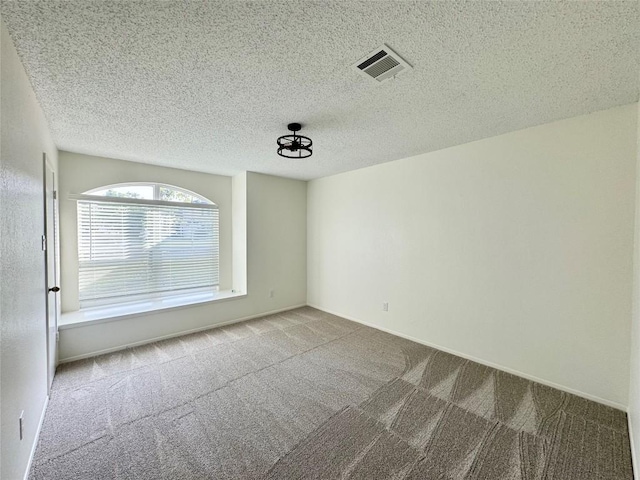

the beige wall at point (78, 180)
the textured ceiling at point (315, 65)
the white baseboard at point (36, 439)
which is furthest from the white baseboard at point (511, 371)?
the beige wall at point (78, 180)

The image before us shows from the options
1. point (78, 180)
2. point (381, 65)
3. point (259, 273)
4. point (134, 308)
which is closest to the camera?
point (381, 65)

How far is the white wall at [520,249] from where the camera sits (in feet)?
7.10

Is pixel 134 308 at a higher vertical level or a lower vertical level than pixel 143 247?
lower

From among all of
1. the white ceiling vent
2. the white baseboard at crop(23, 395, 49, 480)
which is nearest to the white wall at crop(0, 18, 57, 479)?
the white baseboard at crop(23, 395, 49, 480)

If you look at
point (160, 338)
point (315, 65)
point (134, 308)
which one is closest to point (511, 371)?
point (315, 65)

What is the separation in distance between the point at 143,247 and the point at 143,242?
7 centimetres

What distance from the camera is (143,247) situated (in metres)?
3.88

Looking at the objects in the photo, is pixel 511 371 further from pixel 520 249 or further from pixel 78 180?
pixel 78 180

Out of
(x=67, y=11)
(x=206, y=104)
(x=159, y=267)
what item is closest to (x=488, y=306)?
(x=206, y=104)

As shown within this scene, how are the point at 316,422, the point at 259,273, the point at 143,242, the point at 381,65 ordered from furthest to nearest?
the point at 259,273, the point at 143,242, the point at 316,422, the point at 381,65

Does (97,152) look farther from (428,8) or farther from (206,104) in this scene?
(428,8)

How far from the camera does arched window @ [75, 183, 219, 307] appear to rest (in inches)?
138

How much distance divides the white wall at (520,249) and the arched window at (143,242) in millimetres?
2771

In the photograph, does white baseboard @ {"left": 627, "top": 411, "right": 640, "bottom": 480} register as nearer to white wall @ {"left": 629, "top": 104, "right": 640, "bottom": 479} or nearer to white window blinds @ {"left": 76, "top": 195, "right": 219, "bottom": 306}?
white wall @ {"left": 629, "top": 104, "right": 640, "bottom": 479}
